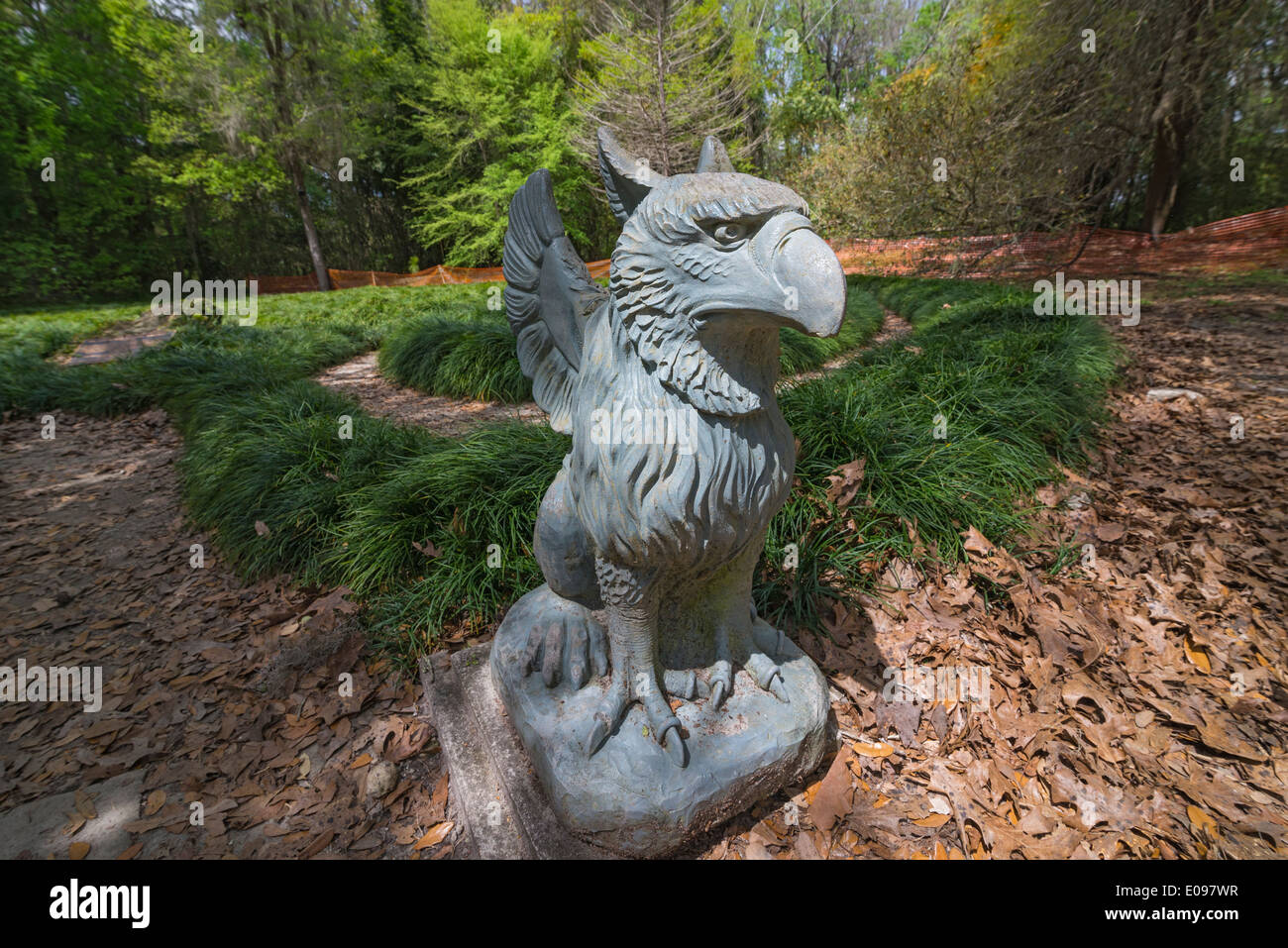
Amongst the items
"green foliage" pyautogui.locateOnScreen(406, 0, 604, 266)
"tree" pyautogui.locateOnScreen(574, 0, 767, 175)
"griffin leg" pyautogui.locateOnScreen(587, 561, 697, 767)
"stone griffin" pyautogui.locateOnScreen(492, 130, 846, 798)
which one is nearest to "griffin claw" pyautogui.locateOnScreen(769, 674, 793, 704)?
"stone griffin" pyautogui.locateOnScreen(492, 130, 846, 798)

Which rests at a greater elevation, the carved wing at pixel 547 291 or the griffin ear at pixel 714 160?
the griffin ear at pixel 714 160

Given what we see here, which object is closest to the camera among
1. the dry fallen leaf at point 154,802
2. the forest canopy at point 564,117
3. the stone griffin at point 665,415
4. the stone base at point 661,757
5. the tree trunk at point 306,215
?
the stone griffin at point 665,415

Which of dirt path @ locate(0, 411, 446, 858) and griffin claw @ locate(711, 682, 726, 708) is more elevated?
griffin claw @ locate(711, 682, 726, 708)

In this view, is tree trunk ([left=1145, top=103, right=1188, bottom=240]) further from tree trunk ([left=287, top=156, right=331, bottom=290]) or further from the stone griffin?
tree trunk ([left=287, top=156, right=331, bottom=290])

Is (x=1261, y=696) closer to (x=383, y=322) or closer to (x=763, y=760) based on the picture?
(x=763, y=760)

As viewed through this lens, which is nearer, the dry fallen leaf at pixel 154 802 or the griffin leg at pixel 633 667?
the griffin leg at pixel 633 667

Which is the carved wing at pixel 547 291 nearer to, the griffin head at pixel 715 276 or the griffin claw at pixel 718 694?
the griffin head at pixel 715 276

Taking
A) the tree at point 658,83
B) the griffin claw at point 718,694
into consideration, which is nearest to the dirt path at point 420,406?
the griffin claw at point 718,694

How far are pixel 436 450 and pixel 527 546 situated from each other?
1.31 metres

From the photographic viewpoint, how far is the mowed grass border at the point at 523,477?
2.71 m

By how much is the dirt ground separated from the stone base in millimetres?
259

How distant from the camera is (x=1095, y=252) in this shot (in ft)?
34.3

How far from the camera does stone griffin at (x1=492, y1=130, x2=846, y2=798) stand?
1.08 metres
